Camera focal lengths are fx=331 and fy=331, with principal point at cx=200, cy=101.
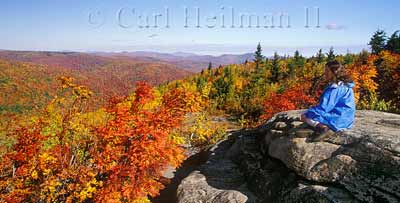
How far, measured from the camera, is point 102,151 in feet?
27.1

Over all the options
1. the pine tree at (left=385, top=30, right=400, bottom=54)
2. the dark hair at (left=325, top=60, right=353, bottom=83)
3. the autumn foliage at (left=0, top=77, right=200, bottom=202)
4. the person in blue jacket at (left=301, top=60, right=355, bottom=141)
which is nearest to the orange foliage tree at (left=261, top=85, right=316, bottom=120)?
A: the person in blue jacket at (left=301, top=60, right=355, bottom=141)

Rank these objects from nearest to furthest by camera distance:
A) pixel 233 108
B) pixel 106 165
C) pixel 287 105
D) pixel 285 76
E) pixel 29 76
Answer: pixel 106 165, pixel 287 105, pixel 233 108, pixel 285 76, pixel 29 76

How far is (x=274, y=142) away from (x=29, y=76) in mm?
179886

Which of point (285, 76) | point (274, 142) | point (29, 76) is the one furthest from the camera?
point (29, 76)

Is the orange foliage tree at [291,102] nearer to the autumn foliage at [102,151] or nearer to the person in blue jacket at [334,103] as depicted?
the person in blue jacket at [334,103]

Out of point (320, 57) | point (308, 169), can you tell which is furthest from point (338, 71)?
point (320, 57)

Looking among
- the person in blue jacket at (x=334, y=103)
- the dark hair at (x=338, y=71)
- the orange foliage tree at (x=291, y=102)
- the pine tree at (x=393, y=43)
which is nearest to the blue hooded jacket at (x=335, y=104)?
the person in blue jacket at (x=334, y=103)

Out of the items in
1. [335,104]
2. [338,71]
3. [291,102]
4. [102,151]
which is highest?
[338,71]

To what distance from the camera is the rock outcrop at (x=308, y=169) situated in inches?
256

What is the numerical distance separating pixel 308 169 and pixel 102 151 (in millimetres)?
4938

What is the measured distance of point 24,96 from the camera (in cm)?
14000

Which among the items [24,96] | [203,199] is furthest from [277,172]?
[24,96]

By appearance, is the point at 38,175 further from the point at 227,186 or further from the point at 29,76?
the point at 29,76

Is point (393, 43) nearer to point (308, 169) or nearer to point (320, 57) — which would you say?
point (320, 57)
